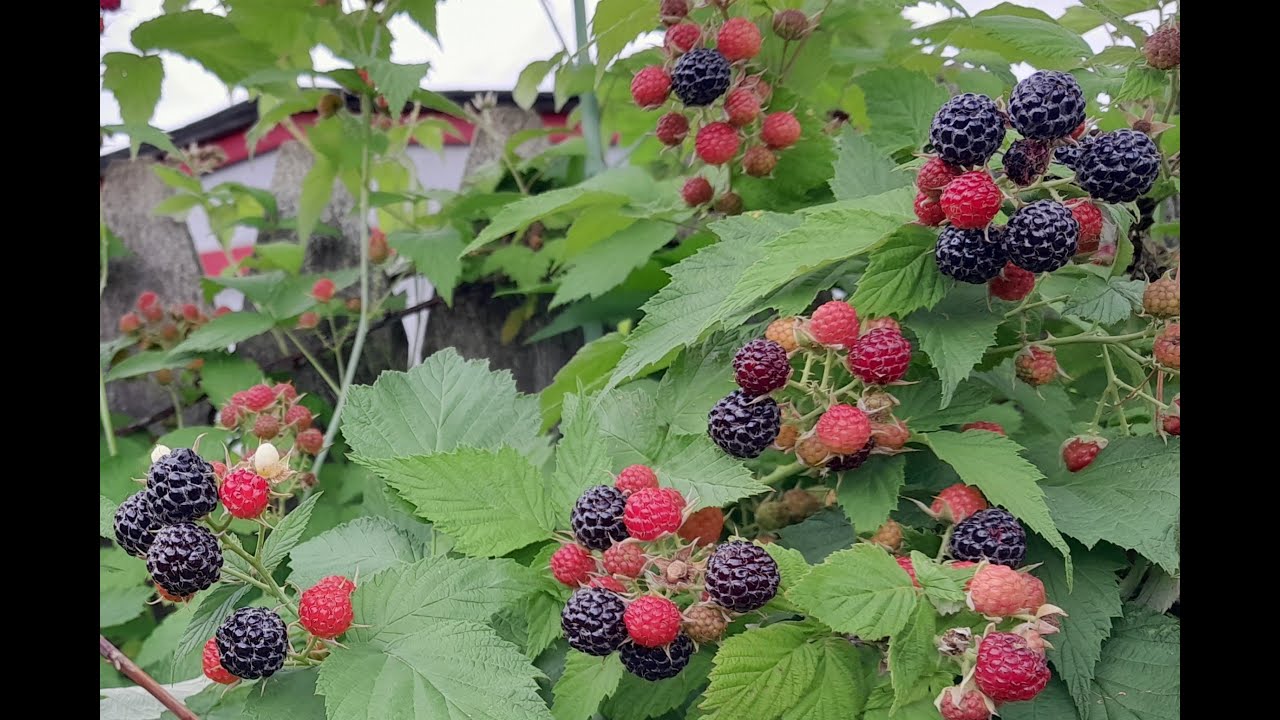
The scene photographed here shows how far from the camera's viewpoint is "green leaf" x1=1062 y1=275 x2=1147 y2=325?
0.80m

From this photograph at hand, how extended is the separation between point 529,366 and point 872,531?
108 centimetres

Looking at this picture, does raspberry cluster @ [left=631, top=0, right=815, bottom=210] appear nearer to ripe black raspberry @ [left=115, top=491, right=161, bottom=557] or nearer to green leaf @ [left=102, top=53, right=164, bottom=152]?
ripe black raspberry @ [left=115, top=491, right=161, bottom=557]

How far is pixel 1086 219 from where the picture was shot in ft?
2.43

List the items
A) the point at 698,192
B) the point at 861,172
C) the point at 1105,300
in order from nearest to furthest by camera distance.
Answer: the point at 1105,300, the point at 861,172, the point at 698,192

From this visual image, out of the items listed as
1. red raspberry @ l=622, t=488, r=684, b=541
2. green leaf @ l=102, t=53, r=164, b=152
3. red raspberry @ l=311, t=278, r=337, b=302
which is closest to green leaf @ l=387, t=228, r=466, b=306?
red raspberry @ l=311, t=278, r=337, b=302

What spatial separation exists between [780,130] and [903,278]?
379 millimetres

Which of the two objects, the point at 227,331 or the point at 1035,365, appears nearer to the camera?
the point at 1035,365

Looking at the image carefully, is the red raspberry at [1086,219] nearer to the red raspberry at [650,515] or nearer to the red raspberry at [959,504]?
the red raspberry at [959,504]

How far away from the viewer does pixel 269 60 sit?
1.61 metres

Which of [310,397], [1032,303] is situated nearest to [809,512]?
[1032,303]

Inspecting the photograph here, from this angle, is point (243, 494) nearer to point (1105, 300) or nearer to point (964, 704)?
point (964, 704)

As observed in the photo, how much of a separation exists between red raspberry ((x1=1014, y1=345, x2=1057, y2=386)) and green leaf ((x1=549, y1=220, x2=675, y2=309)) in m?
0.50

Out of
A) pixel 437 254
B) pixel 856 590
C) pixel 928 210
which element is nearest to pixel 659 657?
pixel 856 590
